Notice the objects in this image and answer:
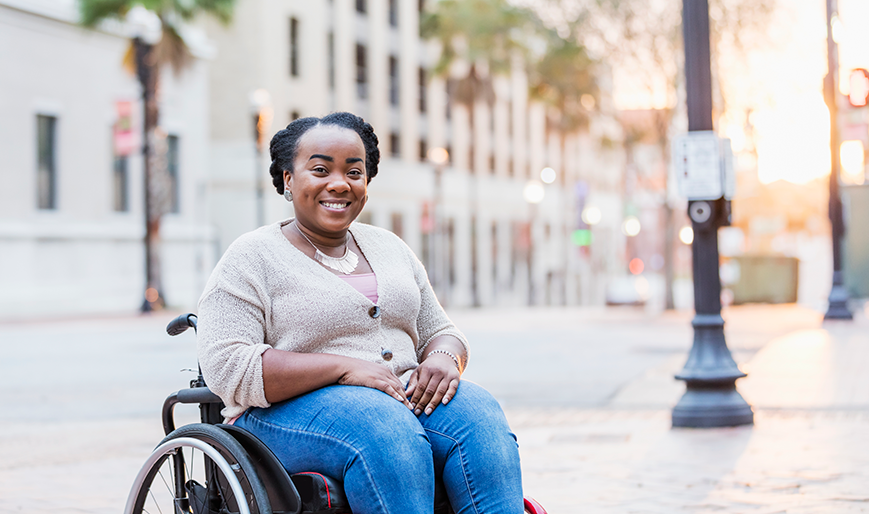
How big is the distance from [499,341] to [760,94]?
11402 millimetres

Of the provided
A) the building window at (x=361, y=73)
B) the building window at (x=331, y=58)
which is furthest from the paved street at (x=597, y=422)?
the building window at (x=361, y=73)

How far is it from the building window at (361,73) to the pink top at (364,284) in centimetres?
3946

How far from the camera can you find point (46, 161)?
28.2 m

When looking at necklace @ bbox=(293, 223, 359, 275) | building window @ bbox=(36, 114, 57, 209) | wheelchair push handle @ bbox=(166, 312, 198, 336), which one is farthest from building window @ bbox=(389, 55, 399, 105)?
necklace @ bbox=(293, 223, 359, 275)

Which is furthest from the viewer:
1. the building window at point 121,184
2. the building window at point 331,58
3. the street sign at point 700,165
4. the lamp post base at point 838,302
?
the building window at point 331,58

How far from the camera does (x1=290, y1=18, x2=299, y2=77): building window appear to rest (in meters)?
38.9

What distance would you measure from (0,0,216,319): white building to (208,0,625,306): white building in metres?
4.06

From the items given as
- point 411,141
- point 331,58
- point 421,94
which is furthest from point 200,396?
point 421,94

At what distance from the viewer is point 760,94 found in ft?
84.7

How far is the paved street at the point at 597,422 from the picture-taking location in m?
5.54

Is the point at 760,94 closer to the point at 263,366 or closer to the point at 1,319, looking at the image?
the point at 1,319

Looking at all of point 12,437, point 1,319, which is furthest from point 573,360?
point 1,319

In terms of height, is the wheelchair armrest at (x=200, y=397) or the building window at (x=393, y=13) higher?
the building window at (x=393, y=13)

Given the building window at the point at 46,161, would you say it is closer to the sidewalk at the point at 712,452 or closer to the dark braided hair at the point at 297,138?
the sidewalk at the point at 712,452
